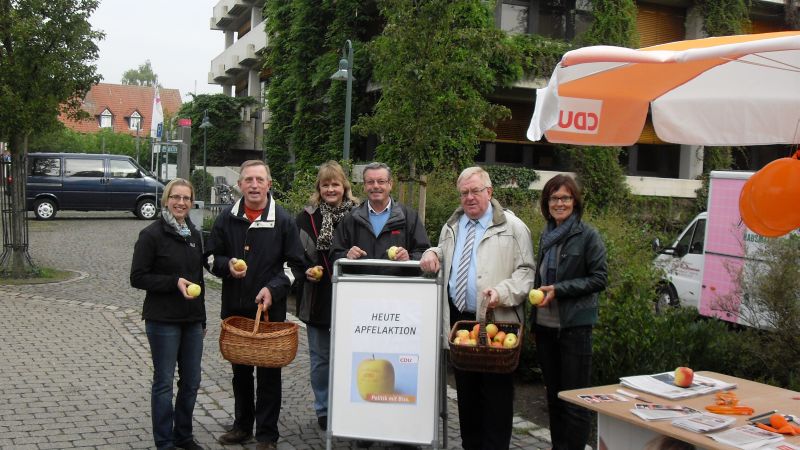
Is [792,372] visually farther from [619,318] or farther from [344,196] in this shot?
[344,196]

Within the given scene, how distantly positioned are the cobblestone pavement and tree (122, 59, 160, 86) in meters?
116

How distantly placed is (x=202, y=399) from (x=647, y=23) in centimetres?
2084

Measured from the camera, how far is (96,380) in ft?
24.3

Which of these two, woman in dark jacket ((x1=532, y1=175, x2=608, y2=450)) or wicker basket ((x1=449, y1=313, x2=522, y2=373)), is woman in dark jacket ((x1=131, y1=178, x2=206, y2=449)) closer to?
wicker basket ((x1=449, y1=313, x2=522, y2=373))

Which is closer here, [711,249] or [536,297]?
[536,297]

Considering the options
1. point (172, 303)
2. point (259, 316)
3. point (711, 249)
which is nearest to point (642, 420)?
point (259, 316)

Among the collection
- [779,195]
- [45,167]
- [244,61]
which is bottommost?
[779,195]

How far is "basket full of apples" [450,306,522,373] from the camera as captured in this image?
4.59 meters

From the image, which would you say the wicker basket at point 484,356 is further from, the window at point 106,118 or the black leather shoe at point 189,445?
the window at point 106,118

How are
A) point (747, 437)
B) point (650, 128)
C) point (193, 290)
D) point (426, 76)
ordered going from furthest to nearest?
point (650, 128) < point (426, 76) < point (193, 290) < point (747, 437)

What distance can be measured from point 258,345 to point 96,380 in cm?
308

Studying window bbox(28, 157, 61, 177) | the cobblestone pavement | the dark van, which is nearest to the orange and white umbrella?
the cobblestone pavement

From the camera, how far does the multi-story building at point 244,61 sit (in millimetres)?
39062

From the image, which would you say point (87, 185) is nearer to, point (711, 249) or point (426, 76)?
point (426, 76)
